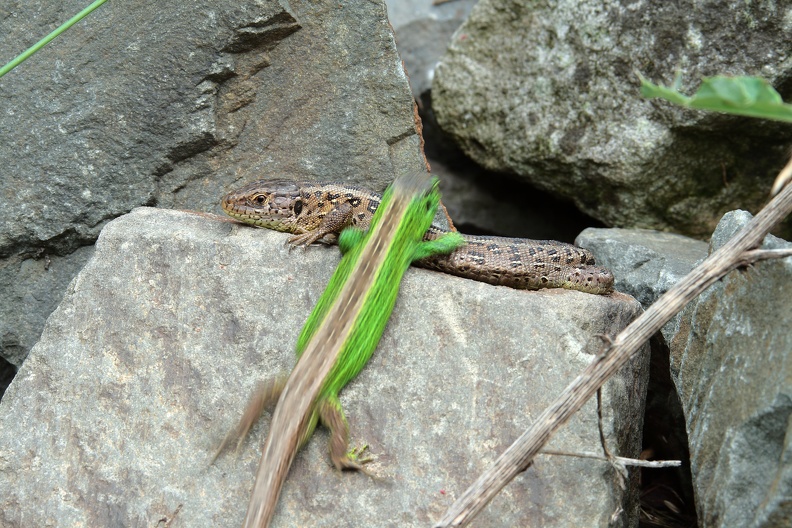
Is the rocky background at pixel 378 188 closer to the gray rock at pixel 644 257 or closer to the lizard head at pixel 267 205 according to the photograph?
the gray rock at pixel 644 257

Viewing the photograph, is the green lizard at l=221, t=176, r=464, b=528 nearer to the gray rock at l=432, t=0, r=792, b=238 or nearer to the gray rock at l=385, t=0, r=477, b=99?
the gray rock at l=432, t=0, r=792, b=238

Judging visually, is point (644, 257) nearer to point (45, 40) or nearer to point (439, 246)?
point (439, 246)

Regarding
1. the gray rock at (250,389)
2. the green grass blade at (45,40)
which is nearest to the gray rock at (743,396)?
the gray rock at (250,389)

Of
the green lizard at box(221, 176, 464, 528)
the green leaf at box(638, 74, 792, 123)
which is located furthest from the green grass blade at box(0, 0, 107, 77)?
the green leaf at box(638, 74, 792, 123)

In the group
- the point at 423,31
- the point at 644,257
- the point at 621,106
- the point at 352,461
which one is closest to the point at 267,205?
the point at 352,461

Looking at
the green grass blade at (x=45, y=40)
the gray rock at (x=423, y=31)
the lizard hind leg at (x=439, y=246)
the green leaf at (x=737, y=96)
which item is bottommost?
the gray rock at (x=423, y=31)
